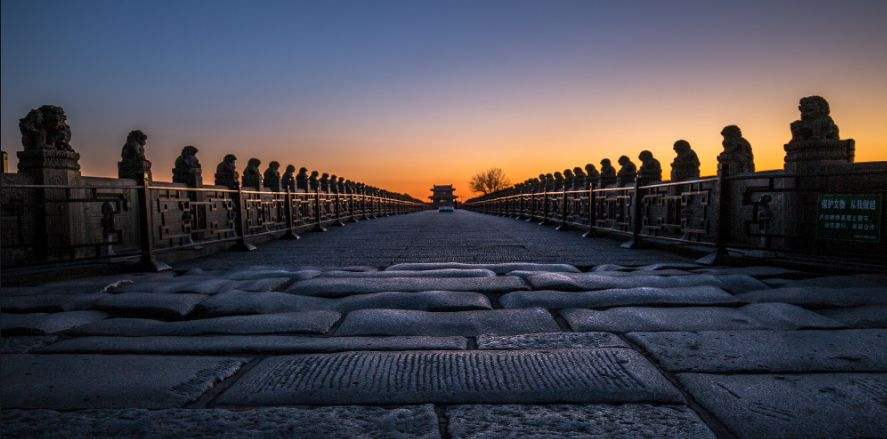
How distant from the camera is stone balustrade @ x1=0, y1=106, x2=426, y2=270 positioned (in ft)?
20.4

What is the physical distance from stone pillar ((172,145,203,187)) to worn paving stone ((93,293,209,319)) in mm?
5959

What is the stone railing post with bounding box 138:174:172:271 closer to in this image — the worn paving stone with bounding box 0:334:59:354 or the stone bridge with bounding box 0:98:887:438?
the stone bridge with bounding box 0:98:887:438

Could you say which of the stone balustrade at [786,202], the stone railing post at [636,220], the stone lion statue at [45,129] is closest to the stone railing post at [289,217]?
the stone lion statue at [45,129]

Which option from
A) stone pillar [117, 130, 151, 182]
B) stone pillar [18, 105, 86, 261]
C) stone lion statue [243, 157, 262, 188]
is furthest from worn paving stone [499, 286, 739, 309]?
stone lion statue [243, 157, 262, 188]

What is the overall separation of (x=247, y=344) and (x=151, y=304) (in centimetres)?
150

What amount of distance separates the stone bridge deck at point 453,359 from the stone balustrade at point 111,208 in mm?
2151

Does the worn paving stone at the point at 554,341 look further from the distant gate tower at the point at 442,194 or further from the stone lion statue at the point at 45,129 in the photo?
the distant gate tower at the point at 442,194

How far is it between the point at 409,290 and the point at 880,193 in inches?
196

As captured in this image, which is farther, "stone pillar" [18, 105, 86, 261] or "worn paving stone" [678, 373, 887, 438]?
"stone pillar" [18, 105, 86, 261]

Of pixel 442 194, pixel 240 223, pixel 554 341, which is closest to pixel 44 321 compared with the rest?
pixel 554 341

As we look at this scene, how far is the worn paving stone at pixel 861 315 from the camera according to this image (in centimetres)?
292

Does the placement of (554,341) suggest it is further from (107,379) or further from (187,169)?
(187,169)

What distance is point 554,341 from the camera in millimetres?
2615

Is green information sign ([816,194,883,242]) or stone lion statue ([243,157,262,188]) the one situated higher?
stone lion statue ([243,157,262,188])
